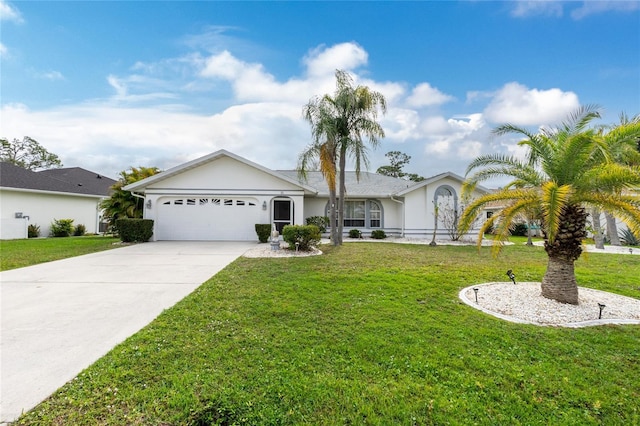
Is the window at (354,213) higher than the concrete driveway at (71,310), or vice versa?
the window at (354,213)

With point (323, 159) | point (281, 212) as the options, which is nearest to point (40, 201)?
point (281, 212)

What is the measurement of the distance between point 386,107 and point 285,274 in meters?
9.23

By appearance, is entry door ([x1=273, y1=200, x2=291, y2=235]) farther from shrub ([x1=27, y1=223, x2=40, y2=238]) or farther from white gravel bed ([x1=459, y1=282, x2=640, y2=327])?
shrub ([x1=27, y1=223, x2=40, y2=238])

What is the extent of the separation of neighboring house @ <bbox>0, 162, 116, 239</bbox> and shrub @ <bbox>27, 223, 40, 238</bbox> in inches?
10.4

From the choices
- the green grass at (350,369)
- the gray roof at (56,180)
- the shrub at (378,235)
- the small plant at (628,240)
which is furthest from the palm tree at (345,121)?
the gray roof at (56,180)

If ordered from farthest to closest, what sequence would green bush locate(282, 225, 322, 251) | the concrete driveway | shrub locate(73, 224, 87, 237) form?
shrub locate(73, 224, 87, 237), green bush locate(282, 225, 322, 251), the concrete driveway

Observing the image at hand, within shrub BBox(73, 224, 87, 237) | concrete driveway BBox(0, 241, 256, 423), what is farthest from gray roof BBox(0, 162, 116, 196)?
concrete driveway BBox(0, 241, 256, 423)

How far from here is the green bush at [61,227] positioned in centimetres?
1956

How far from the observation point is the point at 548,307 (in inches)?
212

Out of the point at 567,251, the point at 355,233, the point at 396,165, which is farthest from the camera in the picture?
the point at 396,165

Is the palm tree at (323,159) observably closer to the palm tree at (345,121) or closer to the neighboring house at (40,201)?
the palm tree at (345,121)

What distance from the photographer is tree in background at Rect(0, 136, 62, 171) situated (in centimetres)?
3362

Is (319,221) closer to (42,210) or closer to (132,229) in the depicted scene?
(132,229)

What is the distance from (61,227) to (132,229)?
9.46 meters
